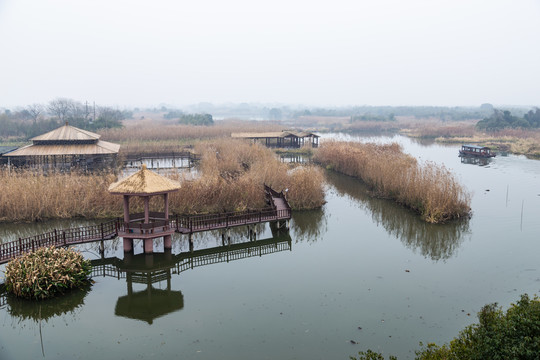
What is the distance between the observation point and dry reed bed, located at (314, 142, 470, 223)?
1988 centimetres

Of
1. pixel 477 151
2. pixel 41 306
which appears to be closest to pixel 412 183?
pixel 41 306

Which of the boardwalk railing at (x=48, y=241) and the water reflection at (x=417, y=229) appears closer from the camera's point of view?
the boardwalk railing at (x=48, y=241)

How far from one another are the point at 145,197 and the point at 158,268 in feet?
8.00

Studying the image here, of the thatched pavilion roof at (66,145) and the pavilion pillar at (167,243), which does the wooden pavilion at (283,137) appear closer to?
the thatched pavilion roof at (66,145)

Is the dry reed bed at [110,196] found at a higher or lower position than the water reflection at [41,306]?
higher

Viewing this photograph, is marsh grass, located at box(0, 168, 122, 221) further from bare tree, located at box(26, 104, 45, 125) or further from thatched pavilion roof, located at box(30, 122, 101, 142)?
bare tree, located at box(26, 104, 45, 125)

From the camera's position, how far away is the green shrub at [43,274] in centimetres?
1175

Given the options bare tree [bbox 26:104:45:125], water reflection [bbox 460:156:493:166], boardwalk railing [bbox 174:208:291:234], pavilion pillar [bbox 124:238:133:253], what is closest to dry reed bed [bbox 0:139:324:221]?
boardwalk railing [bbox 174:208:291:234]

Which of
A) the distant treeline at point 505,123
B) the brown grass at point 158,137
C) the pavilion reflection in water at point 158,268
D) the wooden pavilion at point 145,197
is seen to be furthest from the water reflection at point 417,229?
the distant treeline at point 505,123

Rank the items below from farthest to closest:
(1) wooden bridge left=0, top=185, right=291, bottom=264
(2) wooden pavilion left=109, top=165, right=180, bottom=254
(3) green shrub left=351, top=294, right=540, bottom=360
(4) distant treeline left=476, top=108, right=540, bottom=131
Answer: (4) distant treeline left=476, top=108, right=540, bottom=131
(2) wooden pavilion left=109, top=165, right=180, bottom=254
(1) wooden bridge left=0, top=185, right=291, bottom=264
(3) green shrub left=351, top=294, right=540, bottom=360

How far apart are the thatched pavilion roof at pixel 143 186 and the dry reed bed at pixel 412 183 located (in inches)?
472

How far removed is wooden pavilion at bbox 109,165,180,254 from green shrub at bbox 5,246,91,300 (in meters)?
2.38

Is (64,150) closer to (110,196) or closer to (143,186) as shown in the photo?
(110,196)

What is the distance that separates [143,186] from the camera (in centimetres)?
1407
